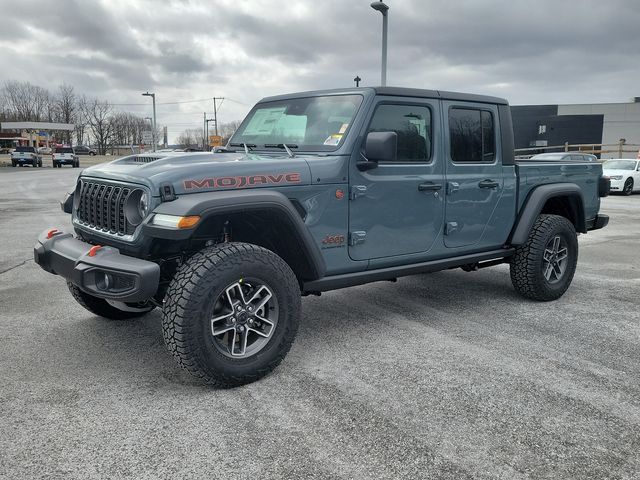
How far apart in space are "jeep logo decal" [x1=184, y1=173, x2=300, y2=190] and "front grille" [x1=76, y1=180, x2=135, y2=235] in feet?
1.40

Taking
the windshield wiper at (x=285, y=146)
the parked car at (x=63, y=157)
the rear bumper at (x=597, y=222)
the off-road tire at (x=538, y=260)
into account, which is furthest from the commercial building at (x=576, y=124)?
the windshield wiper at (x=285, y=146)

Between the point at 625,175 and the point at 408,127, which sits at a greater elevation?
the point at 408,127

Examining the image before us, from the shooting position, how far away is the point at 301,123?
4.32m

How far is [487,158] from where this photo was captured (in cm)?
488

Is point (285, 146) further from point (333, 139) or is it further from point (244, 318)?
point (244, 318)

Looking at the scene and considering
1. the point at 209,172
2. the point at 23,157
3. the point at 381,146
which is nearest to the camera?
the point at 209,172

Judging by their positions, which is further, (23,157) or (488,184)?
(23,157)

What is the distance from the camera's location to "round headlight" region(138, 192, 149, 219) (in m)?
3.28

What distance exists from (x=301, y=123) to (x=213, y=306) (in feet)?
5.68

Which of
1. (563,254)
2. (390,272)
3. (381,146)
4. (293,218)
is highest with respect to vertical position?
(381,146)

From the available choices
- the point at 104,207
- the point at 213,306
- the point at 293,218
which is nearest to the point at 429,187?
the point at 293,218

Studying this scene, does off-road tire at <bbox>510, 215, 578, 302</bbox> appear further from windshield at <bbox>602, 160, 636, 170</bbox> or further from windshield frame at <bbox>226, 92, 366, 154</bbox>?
windshield at <bbox>602, 160, 636, 170</bbox>

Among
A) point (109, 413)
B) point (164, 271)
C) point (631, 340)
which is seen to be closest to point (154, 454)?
point (109, 413)

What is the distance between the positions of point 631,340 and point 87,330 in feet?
13.9
